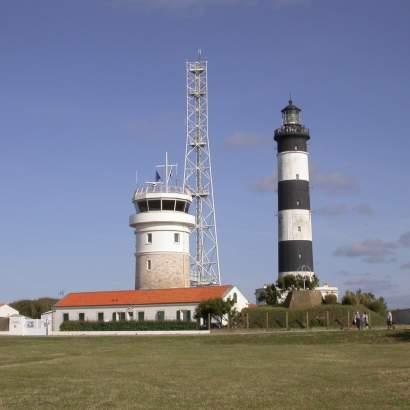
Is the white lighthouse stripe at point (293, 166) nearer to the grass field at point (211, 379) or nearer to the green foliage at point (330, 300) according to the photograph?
the green foliage at point (330, 300)

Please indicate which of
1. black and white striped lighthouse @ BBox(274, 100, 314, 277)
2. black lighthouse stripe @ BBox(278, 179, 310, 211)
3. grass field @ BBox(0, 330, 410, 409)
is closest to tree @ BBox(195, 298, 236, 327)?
black and white striped lighthouse @ BBox(274, 100, 314, 277)

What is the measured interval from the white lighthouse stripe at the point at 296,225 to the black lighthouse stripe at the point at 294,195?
1.78ft

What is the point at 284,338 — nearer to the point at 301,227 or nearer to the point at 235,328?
the point at 235,328

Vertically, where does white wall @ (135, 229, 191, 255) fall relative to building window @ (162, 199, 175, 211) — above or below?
below

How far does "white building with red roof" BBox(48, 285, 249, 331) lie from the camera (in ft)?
188

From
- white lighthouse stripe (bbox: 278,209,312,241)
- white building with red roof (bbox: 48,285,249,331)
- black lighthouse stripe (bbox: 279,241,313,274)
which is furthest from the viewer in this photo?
white lighthouse stripe (bbox: 278,209,312,241)

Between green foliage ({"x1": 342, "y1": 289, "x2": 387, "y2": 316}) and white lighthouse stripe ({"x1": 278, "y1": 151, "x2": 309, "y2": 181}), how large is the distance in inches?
469

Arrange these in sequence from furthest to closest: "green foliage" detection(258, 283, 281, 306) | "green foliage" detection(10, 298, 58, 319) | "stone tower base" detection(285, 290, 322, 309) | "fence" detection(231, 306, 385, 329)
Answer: "green foliage" detection(10, 298, 58, 319), "green foliage" detection(258, 283, 281, 306), "stone tower base" detection(285, 290, 322, 309), "fence" detection(231, 306, 385, 329)

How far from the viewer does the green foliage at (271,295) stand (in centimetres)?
6234

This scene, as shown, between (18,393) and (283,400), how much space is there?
19.4 ft

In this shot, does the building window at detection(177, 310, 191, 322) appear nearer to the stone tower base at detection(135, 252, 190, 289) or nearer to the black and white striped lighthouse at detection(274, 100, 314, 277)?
the stone tower base at detection(135, 252, 190, 289)

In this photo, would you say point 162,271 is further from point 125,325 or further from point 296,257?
point 296,257

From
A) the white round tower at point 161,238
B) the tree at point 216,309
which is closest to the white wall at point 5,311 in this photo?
the white round tower at point 161,238

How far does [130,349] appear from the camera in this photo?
106 feet
